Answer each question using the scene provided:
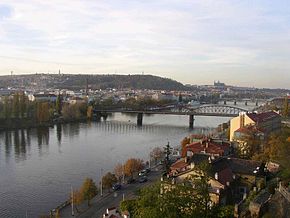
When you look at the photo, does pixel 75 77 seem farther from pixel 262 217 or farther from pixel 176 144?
pixel 262 217

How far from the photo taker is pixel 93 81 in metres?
73.0

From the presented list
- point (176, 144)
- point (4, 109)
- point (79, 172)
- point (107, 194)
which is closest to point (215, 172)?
point (107, 194)

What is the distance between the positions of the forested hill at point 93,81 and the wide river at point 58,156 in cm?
4814

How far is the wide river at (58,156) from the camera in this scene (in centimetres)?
878

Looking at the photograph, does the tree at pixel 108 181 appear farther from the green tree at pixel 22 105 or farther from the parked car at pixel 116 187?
the green tree at pixel 22 105

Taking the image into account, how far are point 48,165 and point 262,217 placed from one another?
7958 millimetres

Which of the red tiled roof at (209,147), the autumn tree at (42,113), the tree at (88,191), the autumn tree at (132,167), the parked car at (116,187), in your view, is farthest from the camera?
the autumn tree at (42,113)

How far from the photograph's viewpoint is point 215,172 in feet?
22.7

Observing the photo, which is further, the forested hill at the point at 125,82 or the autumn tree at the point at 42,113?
the forested hill at the point at 125,82

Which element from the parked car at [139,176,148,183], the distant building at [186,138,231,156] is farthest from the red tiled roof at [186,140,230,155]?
the parked car at [139,176,148,183]

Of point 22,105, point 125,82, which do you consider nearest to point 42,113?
point 22,105

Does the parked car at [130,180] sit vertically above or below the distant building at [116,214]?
below

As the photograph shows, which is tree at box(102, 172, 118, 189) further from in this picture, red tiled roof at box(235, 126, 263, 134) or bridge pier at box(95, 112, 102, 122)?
bridge pier at box(95, 112, 102, 122)

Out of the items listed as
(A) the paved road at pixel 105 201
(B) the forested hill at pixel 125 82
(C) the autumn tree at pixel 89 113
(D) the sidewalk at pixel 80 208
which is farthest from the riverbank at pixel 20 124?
(B) the forested hill at pixel 125 82
